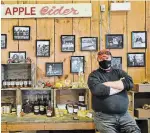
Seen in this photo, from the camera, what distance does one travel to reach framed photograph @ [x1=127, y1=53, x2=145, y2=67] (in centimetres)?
402

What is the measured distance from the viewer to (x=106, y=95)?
2.63 m

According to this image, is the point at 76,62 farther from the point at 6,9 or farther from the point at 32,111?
the point at 6,9

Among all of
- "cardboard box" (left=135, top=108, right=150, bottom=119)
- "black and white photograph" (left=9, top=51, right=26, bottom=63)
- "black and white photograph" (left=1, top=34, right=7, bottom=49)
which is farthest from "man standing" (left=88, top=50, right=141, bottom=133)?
"black and white photograph" (left=1, top=34, right=7, bottom=49)

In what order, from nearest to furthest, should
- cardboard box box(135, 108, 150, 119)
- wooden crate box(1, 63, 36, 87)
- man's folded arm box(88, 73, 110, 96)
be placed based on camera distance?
1. man's folded arm box(88, 73, 110, 96)
2. cardboard box box(135, 108, 150, 119)
3. wooden crate box(1, 63, 36, 87)

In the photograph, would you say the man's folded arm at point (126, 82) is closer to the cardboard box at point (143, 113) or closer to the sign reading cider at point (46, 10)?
the cardboard box at point (143, 113)

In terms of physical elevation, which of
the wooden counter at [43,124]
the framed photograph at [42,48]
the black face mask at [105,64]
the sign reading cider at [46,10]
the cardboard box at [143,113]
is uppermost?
the sign reading cider at [46,10]

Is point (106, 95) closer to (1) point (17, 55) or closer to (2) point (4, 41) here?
(1) point (17, 55)

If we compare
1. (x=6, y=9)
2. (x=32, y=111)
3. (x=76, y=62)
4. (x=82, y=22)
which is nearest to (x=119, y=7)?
(x=82, y=22)

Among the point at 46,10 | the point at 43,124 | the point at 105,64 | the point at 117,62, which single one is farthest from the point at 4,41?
the point at 105,64

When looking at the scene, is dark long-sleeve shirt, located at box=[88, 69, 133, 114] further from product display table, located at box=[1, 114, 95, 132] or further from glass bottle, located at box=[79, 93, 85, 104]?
glass bottle, located at box=[79, 93, 85, 104]

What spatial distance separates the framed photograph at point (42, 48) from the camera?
13.1 ft

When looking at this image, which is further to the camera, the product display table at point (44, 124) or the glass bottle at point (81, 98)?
the glass bottle at point (81, 98)

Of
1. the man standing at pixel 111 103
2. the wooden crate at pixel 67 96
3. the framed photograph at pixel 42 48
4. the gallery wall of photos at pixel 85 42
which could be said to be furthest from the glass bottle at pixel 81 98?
the man standing at pixel 111 103

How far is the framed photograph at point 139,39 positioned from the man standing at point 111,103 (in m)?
1.40
